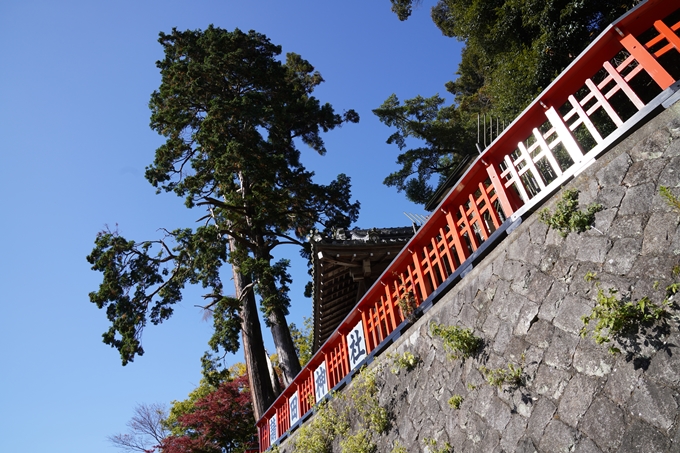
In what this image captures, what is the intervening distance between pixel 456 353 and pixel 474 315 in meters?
0.45

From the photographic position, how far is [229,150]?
13.9 metres

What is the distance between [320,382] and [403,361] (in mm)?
3212

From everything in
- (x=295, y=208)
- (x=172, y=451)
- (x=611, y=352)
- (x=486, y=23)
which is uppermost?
(x=486, y=23)

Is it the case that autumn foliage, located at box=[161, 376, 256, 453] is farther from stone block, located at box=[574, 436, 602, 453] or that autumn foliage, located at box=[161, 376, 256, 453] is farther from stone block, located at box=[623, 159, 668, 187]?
stone block, located at box=[623, 159, 668, 187]

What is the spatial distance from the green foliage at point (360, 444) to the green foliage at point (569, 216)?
381 cm

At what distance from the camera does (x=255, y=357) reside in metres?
14.0

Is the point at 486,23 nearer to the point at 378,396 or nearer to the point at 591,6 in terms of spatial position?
the point at 591,6

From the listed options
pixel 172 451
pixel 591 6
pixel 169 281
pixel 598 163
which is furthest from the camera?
pixel 172 451

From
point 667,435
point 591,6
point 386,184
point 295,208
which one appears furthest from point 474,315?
point 386,184

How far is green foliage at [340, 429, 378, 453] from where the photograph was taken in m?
6.26

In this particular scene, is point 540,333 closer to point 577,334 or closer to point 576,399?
point 577,334

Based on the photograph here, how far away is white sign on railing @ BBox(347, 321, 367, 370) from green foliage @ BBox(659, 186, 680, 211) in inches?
184

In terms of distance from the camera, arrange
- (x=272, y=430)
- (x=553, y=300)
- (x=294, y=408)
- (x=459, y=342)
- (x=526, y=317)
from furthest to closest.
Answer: (x=272, y=430), (x=294, y=408), (x=459, y=342), (x=526, y=317), (x=553, y=300)

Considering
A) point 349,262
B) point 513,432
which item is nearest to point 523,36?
point 349,262
